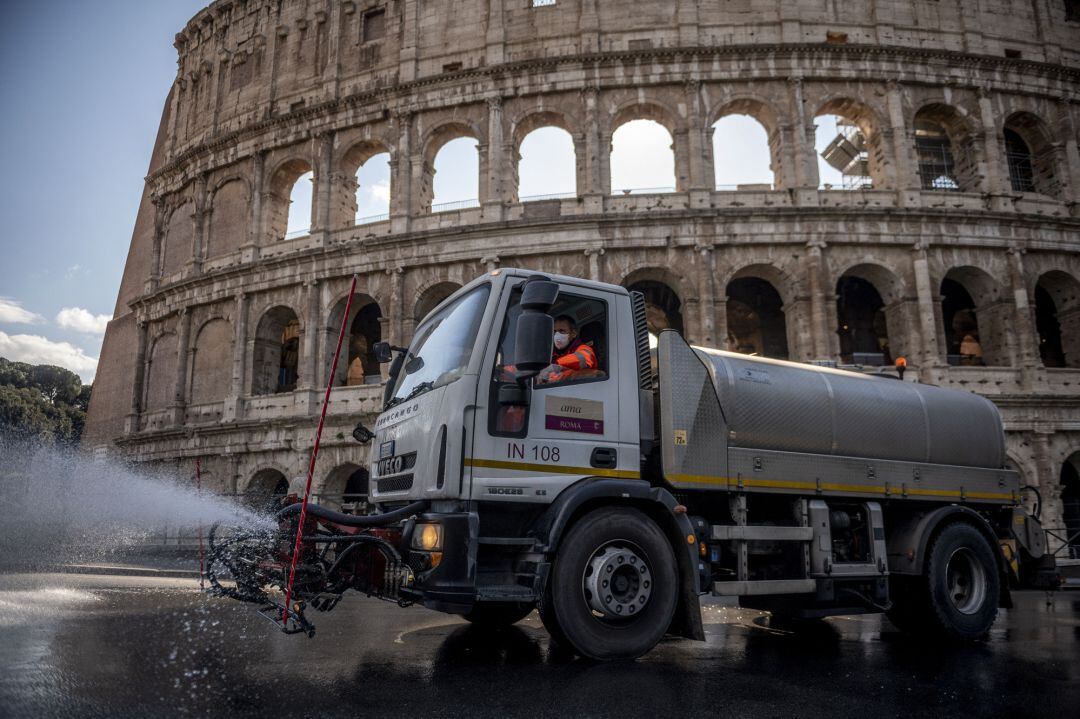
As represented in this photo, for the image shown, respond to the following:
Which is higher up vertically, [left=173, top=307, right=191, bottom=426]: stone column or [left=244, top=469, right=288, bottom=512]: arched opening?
[left=173, top=307, right=191, bottom=426]: stone column

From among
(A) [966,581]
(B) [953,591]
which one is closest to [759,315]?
(A) [966,581]

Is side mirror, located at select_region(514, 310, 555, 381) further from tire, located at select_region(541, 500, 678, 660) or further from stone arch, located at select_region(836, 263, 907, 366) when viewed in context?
stone arch, located at select_region(836, 263, 907, 366)

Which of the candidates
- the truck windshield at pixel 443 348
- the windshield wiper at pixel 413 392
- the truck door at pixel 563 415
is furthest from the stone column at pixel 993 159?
the windshield wiper at pixel 413 392

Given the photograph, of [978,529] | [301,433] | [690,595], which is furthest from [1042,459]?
[301,433]

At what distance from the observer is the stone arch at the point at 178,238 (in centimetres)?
2488

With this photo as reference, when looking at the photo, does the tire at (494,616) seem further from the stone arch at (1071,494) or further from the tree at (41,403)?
the tree at (41,403)

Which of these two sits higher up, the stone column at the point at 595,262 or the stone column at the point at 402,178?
the stone column at the point at 402,178

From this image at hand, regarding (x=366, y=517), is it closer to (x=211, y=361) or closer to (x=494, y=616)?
(x=494, y=616)

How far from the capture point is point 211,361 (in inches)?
902

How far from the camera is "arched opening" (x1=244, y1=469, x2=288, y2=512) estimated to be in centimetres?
1980

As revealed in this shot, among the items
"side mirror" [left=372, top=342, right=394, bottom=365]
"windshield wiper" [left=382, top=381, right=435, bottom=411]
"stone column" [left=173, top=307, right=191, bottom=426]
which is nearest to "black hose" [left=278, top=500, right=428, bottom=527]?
"windshield wiper" [left=382, top=381, right=435, bottom=411]

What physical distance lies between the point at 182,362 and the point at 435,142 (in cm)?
1210

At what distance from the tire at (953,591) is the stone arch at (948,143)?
52.4 ft

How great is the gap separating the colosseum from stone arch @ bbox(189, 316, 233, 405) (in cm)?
7
